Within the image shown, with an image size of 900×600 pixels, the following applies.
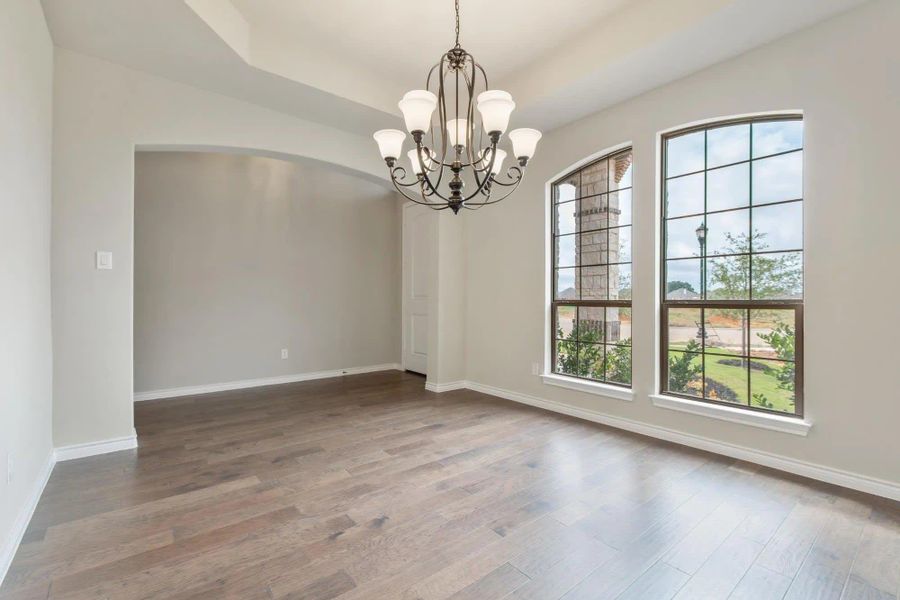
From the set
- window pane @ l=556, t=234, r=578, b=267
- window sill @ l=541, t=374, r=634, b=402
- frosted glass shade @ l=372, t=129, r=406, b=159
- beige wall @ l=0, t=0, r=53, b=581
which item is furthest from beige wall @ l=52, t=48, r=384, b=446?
window sill @ l=541, t=374, r=634, b=402

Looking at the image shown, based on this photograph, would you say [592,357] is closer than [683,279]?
No

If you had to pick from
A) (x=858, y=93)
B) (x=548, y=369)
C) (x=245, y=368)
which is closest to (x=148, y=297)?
(x=245, y=368)

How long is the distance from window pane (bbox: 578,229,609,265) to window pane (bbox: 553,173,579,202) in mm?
418

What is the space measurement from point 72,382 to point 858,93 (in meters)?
5.18

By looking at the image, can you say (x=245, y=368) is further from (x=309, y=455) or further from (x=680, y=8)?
(x=680, y=8)

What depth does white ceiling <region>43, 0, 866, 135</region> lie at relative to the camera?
101 inches

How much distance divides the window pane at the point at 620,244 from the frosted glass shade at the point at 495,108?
1929 millimetres

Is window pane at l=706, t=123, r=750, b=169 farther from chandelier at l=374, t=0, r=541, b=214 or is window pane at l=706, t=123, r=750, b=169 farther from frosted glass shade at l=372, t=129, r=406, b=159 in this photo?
frosted glass shade at l=372, t=129, r=406, b=159

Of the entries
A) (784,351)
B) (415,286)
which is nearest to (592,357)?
(784,351)

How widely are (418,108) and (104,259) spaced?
→ 252cm

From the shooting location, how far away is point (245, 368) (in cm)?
511

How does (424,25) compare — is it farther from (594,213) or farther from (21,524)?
(21,524)

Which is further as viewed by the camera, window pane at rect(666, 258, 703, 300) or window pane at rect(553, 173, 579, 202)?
window pane at rect(553, 173, 579, 202)

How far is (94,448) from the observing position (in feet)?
9.72
